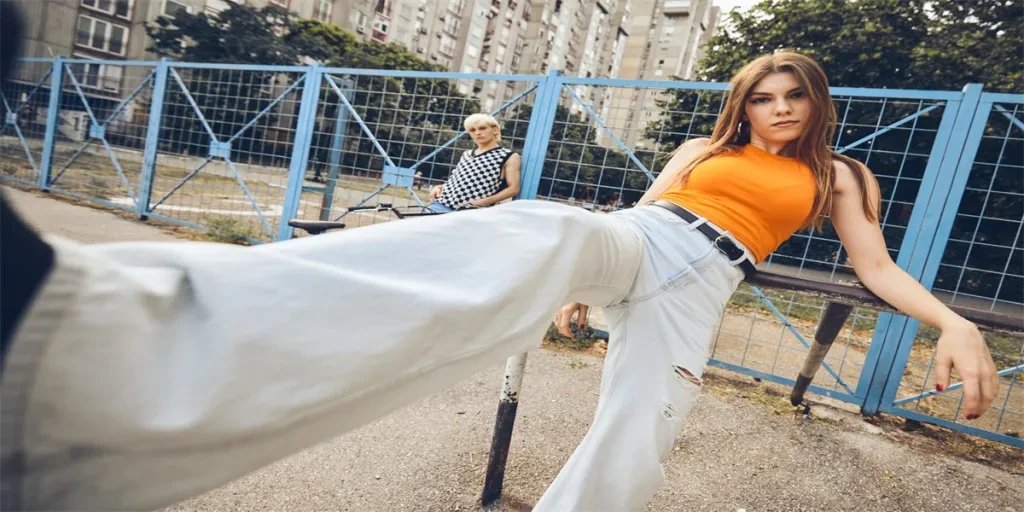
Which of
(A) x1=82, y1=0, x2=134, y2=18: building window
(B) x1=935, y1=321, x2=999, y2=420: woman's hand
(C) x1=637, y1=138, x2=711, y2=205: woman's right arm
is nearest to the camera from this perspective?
(B) x1=935, y1=321, x2=999, y2=420: woman's hand

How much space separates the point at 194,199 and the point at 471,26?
143ft

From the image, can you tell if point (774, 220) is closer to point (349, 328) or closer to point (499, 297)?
point (499, 297)

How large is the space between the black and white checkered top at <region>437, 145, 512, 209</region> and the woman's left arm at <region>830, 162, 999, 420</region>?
2.57m

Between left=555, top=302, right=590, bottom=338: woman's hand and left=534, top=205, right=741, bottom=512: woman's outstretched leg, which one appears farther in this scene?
left=555, top=302, right=590, bottom=338: woman's hand

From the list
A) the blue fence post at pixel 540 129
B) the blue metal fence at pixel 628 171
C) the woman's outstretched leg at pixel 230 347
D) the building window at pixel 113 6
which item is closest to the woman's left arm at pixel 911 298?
the blue metal fence at pixel 628 171

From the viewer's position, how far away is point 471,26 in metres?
47.3

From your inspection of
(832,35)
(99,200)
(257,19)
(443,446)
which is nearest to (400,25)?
(257,19)

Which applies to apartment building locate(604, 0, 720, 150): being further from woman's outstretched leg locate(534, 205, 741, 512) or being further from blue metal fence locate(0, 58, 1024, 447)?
woman's outstretched leg locate(534, 205, 741, 512)

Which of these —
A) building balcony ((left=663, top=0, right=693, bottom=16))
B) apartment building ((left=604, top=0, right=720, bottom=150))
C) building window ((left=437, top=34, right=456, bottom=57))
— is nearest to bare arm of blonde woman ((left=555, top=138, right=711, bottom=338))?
building window ((left=437, top=34, right=456, bottom=57))

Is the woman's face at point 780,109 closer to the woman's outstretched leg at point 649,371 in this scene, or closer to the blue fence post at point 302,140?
the woman's outstretched leg at point 649,371

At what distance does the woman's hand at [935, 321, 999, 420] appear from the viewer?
115 centimetres

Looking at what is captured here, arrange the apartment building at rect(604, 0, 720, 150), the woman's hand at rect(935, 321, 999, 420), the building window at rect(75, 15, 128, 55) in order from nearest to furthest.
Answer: the woman's hand at rect(935, 321, 999, 420), the building window at rect(75, 15, 128, 55), the apartment building at rect(604, 0, 720, 150)

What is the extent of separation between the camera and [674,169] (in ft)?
5.83

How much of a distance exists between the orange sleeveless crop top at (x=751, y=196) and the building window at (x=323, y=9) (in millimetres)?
38509
